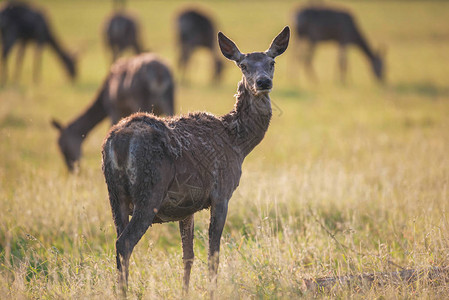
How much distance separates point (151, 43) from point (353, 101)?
25507mm

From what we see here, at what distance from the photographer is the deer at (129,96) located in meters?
11.2

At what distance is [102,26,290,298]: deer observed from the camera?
472 centimetres

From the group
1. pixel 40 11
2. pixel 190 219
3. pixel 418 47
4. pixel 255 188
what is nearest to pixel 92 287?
pixel 190 219

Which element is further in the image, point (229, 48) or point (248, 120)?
point (229, 48)

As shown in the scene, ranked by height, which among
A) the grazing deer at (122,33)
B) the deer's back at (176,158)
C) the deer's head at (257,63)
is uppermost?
the grazing deer at (122,33)

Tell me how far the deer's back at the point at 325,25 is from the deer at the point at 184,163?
20.1m

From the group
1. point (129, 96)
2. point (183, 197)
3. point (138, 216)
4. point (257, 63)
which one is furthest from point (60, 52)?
point (138, 216)

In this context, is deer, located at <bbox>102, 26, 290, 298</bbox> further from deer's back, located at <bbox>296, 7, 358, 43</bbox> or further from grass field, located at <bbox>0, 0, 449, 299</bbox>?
deer's back, located at <bbox>296, 7, 358, 43</bbox>

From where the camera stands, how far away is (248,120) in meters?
5.87

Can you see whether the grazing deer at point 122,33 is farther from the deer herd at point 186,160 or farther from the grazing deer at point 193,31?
the deer herd at point 186,160

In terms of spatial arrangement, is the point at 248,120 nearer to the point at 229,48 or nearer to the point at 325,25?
the point at 229,48

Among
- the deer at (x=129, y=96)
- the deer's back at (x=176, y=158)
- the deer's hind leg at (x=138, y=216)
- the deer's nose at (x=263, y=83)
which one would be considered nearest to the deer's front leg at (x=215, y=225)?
the deer's back at (x=176, y=158)

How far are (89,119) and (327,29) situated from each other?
1684 cm

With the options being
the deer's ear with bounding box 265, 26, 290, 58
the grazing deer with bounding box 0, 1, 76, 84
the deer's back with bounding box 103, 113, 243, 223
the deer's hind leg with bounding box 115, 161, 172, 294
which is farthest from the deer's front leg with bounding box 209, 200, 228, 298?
the grazing deer with bounding box 0, 1, 76, 84
